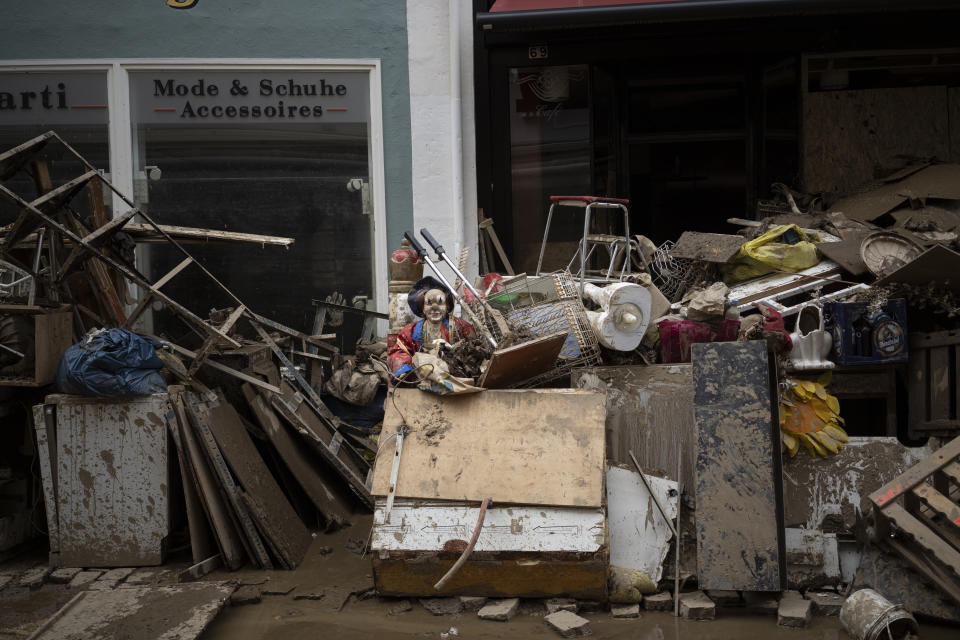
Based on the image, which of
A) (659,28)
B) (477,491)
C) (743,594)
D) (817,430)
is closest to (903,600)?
(743,594)

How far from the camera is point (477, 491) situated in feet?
17.4

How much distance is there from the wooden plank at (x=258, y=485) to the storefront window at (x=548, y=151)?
146 inches

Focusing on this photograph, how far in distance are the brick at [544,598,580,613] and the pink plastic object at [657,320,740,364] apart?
1953mm

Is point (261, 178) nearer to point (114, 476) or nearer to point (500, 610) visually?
point (114, 476)

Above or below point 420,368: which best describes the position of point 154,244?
above

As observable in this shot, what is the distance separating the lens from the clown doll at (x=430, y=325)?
241 inches

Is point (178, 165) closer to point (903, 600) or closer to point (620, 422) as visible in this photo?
point (620, 422)

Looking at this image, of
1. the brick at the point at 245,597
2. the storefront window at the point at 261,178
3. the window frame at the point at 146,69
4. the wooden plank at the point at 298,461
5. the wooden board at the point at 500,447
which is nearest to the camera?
the wooden board at the point at 500,447

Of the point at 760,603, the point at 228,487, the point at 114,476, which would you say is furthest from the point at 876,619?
the point at 114,476

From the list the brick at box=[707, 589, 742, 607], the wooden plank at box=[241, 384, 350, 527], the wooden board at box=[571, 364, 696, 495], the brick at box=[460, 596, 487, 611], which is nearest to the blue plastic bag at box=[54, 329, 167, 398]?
the wooden plank at box=[241, 384, 350, 527]

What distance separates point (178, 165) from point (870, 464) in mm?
6581

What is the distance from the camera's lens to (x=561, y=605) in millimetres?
5117

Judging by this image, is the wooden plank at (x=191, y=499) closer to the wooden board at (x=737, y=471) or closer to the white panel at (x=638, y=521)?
the white panel at (x=638, y=521)

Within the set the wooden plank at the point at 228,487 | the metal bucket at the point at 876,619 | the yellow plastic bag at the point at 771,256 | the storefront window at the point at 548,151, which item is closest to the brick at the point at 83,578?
the wooden plank at the point at 228,487
